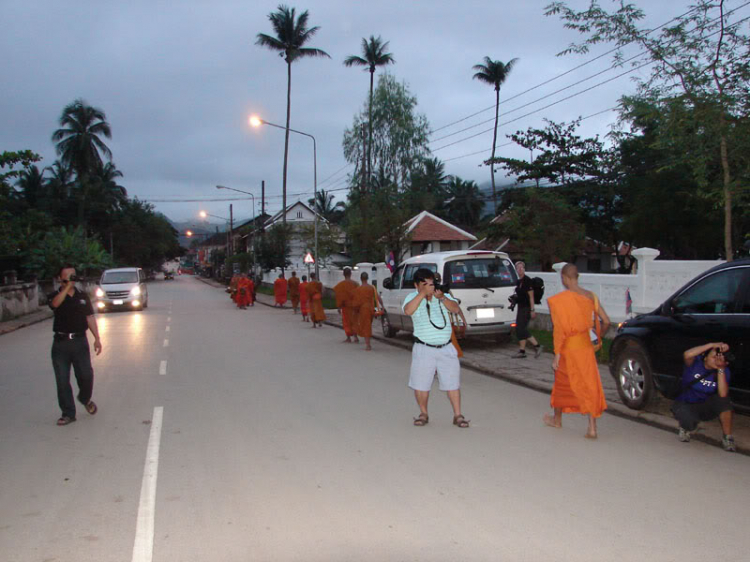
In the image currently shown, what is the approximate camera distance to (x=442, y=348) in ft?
23.2

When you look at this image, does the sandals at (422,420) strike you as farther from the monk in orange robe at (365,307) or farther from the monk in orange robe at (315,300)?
the monk in orange robe at (315,300)

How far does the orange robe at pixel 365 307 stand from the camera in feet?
48.7

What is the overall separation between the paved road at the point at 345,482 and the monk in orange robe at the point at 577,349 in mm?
362

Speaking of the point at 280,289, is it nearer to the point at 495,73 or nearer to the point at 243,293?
the point at 243,293

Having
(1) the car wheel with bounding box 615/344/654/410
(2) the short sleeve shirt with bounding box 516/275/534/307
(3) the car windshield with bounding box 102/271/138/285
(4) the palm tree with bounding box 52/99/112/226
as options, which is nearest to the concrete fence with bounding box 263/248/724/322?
(2) the short sleeve shirt with bounding box 516/275/534/307

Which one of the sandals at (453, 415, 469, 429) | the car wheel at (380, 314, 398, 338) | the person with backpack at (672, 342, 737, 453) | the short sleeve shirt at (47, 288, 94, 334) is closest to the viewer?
the person with backpack at (672, 342, 737, 453)

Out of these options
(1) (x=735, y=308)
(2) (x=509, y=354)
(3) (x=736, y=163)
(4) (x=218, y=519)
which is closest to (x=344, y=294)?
(2) (x=509, y=354)

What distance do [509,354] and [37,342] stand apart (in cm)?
1172

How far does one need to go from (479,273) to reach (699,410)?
7.56m

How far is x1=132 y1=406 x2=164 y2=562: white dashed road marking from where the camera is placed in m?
4.02

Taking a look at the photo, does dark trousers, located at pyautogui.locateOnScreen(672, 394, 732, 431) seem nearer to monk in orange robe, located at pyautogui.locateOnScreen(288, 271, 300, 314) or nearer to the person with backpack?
the person with backpack

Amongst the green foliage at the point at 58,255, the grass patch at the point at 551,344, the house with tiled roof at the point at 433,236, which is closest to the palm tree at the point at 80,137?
the green foliage at the point at 58,255

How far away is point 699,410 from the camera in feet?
20.5

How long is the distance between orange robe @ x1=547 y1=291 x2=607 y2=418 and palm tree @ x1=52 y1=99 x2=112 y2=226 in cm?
6336
